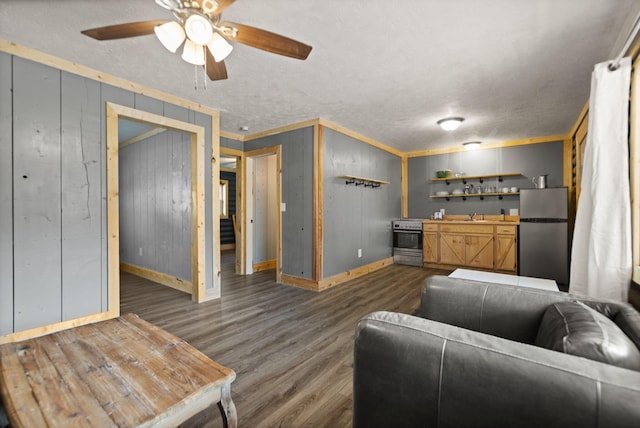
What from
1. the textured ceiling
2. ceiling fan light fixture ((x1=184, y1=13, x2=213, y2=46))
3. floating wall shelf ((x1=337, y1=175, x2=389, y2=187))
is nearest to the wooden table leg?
ceiling fan light fixture ((x1=184, y1=13, x2=213, y2=46))

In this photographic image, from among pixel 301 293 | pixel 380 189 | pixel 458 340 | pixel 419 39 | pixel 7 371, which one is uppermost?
pixel 419 39

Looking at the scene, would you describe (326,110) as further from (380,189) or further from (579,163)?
(579,163)

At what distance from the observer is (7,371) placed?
1186 millimetres

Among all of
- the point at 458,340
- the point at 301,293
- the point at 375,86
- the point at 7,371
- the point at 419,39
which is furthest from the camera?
the point at 301,293

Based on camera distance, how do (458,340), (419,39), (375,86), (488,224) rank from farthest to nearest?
(488,224) < (375,86) < (419,39) < (458,340)

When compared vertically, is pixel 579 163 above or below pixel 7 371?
above

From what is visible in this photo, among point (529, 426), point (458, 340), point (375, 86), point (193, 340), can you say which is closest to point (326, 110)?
point (375, 86)

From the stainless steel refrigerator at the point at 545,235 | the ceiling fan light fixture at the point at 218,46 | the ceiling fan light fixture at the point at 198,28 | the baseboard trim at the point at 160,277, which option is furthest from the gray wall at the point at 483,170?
the ceiling fan light fixture at the point at 198,28

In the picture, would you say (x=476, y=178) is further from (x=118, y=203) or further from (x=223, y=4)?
(x=118, y=203)

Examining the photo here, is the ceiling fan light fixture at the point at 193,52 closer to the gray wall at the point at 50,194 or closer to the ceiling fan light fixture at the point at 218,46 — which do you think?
the ceiling fan light fixture at the point at 218,46

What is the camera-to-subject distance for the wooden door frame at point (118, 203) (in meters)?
2.76

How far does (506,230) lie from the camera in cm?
498

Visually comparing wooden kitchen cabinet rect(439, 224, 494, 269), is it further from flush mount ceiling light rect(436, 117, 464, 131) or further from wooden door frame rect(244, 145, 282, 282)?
wooden door frame rect(244, 145, 282, 282)

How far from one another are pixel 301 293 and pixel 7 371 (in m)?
2.94
